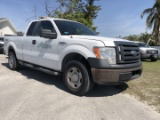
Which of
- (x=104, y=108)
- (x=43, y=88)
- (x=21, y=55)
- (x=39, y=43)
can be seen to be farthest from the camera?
(x=21, y=55)

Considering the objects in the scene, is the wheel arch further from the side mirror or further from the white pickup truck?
the side mirror

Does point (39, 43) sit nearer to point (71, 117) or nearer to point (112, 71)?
point (112, 71)

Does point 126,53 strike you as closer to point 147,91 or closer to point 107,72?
point 107,72

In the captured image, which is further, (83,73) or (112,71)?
(83,73)

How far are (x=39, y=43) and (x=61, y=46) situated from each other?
105cm

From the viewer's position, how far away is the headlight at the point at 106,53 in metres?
4.37

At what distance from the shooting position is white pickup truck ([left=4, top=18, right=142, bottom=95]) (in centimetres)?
439

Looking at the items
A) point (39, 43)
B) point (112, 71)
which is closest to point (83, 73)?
point (112, 71)

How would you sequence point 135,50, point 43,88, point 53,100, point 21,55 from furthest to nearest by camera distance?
point 21,55 → point 43,88 → point 135,50 → point 53,100

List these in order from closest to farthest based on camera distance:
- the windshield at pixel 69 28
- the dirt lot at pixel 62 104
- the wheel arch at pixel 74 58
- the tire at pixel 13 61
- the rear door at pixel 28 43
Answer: the dirt lot at pixel 62 104, the wheel arch at pixel 74 58, the windshield at pixel 69 28, the rear door at pixel 28 43, the tire at pixel 13 61

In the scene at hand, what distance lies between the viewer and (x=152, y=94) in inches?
207

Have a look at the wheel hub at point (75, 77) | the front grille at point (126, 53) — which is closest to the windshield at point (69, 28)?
the wheel hub at point (75, 77)

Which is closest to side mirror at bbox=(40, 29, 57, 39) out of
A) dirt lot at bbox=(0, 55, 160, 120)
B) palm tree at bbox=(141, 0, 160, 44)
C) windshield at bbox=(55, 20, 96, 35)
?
windshield at bbox=(55, 20, 96, 35)

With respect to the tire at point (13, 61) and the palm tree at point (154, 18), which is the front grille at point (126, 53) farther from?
the palm tree at point (154, 18)
